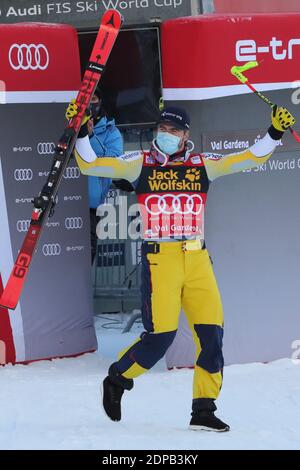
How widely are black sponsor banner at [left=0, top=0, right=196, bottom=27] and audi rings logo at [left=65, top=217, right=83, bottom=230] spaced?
3597 mm

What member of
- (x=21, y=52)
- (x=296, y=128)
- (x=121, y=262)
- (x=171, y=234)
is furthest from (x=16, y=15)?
(x=171, y=234)

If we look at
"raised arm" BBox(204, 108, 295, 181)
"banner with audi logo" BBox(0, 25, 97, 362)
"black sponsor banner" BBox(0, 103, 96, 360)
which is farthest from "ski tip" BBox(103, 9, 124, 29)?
"black sponsor banner" BBox(0, 103, 96, 360)

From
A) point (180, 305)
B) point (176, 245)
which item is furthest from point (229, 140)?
point (180, 305)

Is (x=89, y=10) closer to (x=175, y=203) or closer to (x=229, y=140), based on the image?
(x=229, y=140)

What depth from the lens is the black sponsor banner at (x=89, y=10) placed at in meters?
9.88

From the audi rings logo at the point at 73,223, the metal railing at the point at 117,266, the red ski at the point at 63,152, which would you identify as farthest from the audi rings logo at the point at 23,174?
the metal railing at the point at 117,266

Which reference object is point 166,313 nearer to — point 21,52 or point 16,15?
point 21,52

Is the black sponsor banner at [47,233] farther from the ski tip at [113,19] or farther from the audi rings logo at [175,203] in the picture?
the audi rings logo at [175,203]

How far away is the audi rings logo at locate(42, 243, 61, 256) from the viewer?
22.2 feet

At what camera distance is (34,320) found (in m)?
6.77

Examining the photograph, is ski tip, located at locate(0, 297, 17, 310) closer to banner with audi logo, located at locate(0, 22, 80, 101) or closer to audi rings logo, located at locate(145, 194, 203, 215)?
audi rings logo, located at locate(145, 194, 203, 215)

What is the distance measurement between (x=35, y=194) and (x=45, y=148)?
0.31 m

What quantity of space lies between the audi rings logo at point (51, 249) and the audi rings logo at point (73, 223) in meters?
0.15

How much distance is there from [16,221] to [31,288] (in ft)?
1.54
